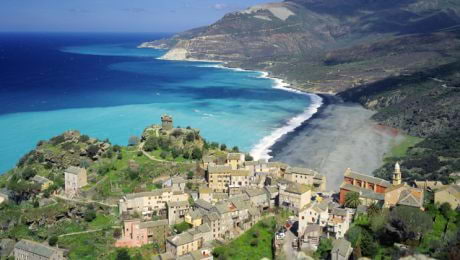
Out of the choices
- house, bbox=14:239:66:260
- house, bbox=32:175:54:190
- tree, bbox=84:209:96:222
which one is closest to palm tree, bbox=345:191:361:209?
tree, bbox=84:209:96:222

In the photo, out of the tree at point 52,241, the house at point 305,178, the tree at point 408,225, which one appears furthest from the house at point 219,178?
the tree at point 408,225

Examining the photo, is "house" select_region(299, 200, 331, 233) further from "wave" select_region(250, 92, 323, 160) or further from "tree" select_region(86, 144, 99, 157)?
"wave" select_region(250, 92, 323, 160)

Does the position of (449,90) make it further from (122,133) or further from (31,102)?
(31,102)

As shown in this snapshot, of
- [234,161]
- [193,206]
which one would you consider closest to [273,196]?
[193,206]

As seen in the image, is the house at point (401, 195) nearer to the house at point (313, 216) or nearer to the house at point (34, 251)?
the house at point (313, 216)

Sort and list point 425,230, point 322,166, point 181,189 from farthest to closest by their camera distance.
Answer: point 322,166, point 181,189, point 425,230

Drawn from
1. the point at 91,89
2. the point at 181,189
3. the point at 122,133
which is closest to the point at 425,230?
the point at 181,189
